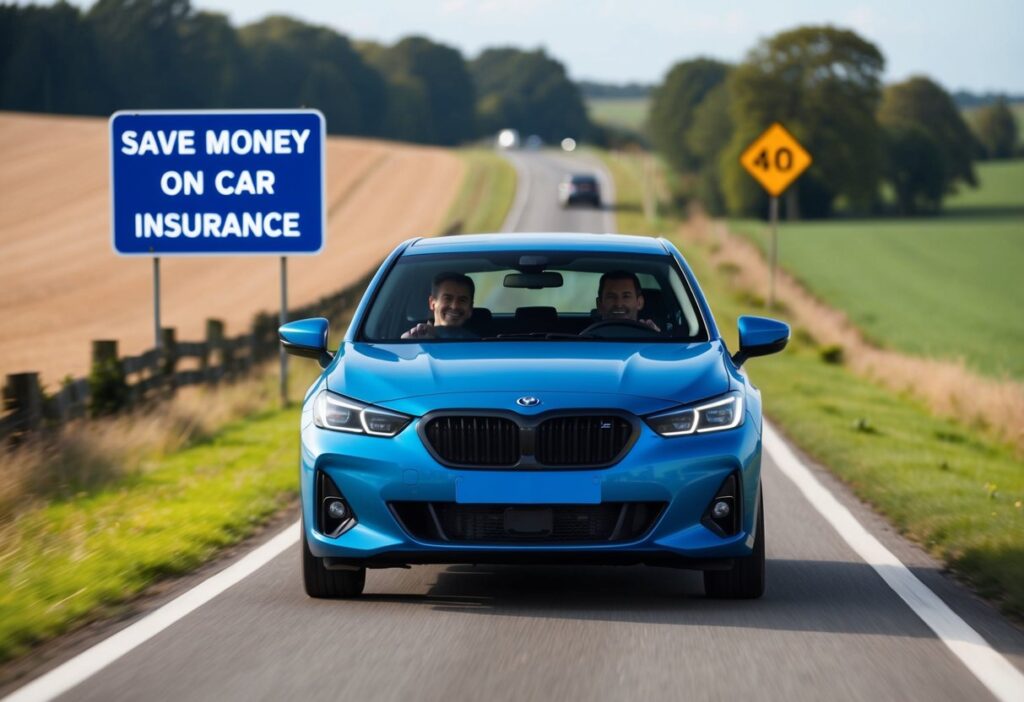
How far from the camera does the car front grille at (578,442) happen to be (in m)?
6.82

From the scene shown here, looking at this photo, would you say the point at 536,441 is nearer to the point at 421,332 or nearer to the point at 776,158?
the point at 421,332

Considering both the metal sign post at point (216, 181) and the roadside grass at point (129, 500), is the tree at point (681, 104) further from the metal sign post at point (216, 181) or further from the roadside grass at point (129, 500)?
the roadside grass at point (129, 500)

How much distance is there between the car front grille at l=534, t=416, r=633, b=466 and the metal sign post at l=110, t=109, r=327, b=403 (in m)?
11.0

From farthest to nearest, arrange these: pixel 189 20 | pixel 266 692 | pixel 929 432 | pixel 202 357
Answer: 1. pixel 189 20
2. pixel 202 357
3. pixel 929 432
4. pixel 266 692

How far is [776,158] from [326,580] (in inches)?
918

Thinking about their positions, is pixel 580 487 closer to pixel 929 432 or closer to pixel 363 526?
pixel 363 526

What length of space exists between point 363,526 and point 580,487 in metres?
0.95

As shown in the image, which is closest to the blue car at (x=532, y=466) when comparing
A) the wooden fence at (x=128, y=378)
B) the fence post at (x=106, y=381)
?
the wooden fence at (x=128, y=378)

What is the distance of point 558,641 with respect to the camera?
645cm

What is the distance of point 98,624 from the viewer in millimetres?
6836

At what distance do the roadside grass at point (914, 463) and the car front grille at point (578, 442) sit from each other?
197cm

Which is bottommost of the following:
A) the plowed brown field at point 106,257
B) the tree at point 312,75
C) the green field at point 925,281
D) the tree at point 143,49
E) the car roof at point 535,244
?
the green field at point 925,281

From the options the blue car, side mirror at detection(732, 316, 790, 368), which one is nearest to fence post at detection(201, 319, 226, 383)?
side mirror at detection(732, 316, 790, 368)

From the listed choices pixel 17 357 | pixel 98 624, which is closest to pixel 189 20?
pixel 17 357
